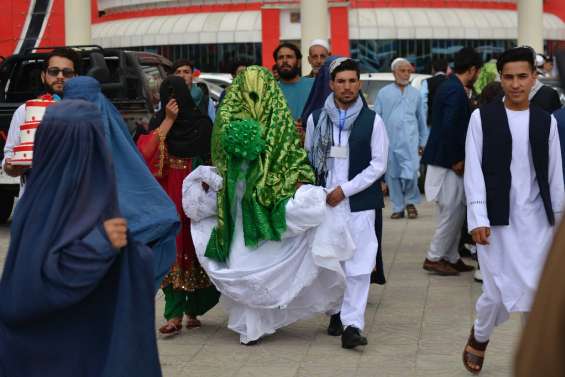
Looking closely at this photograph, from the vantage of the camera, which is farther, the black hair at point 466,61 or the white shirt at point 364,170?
the black hair at point 466,61

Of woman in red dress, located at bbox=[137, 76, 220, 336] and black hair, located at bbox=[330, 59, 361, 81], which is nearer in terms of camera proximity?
black hair, located at bbox=[330, 59, 361, 81]

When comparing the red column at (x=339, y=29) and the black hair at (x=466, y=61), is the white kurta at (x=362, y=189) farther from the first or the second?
the red column at (x=339, y=29)

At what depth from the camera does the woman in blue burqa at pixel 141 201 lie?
4.52m

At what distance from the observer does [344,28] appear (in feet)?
146

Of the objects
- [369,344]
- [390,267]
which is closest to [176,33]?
[390,267]

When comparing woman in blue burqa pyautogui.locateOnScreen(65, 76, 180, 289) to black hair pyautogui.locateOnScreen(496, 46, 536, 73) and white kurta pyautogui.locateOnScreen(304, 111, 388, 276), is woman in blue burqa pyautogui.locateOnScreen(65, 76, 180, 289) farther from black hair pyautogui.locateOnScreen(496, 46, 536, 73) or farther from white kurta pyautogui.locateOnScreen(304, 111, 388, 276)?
white kurta pyautogui.locateOnScreen(304, 111, 388, 276)

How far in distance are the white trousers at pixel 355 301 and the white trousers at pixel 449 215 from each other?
2.59 metres

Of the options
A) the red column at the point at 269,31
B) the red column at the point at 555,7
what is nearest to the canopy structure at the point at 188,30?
the red column at the point at 269,31

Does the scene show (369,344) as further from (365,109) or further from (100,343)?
(100,343)

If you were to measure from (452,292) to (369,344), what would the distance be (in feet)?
6.32

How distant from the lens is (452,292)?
8938 millimetres

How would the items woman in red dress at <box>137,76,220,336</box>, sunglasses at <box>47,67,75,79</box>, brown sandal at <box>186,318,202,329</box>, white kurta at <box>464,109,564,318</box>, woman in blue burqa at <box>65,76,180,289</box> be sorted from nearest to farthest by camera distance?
1. woman in blue burqa at <box>65,76,180,289</box>
2. white kurta at <box>464,109,564,318</box>
3. sunglasses at <box>47,67,75,79</box>
4. woman in red dress at <box>137,76,220,336</box>
5. brown sandal at <box>186,318,202,329</box>

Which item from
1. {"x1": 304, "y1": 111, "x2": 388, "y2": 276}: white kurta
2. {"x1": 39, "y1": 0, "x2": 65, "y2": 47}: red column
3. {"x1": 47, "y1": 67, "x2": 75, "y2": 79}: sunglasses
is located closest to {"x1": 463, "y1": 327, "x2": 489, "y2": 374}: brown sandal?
{"x1": 304, "y1": 111, "x2": 388, "y2": 276}: white kurta

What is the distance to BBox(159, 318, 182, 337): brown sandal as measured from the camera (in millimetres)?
7445
